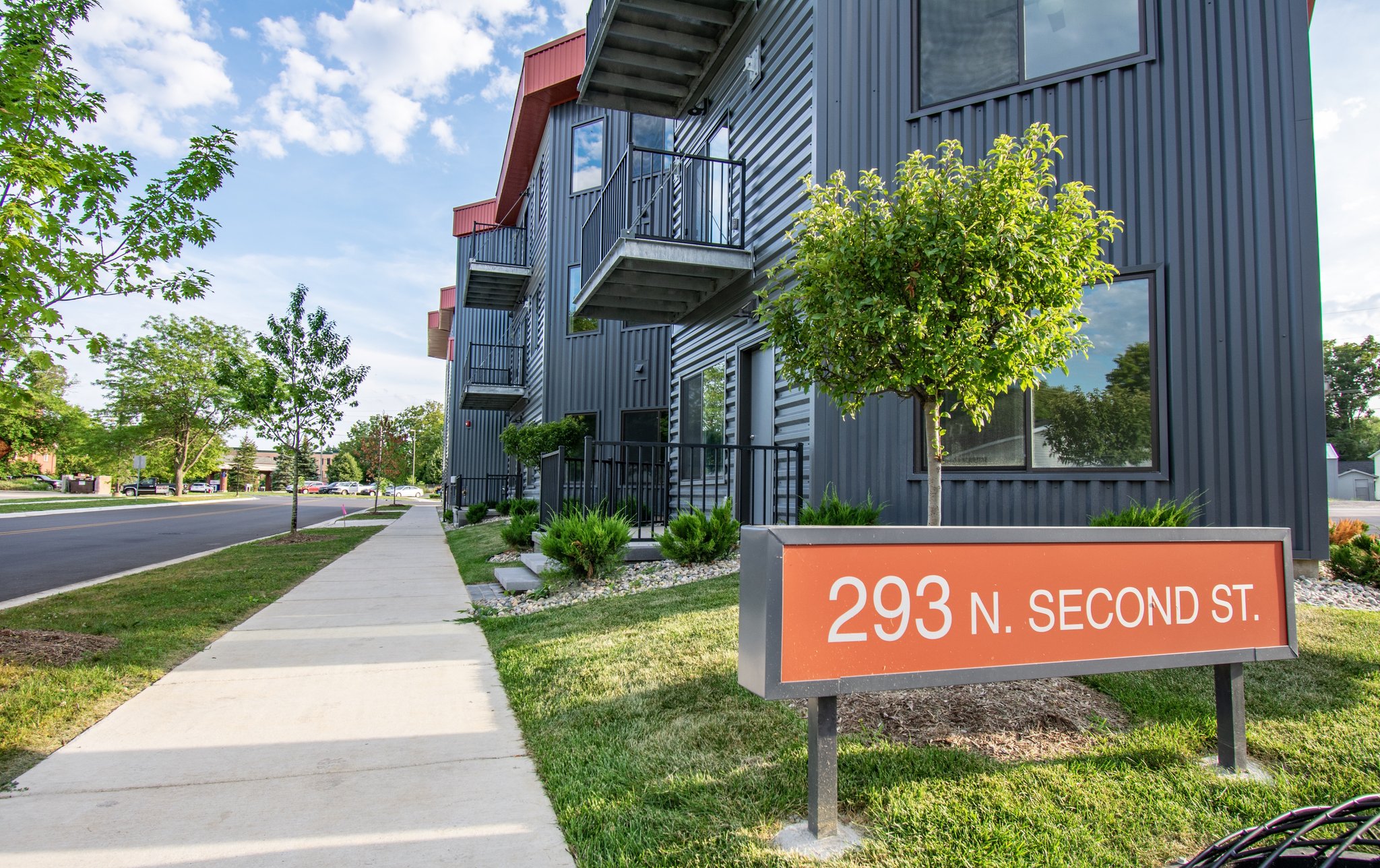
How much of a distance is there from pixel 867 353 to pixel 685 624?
7.15ft

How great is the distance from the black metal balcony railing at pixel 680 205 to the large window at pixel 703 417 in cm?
183

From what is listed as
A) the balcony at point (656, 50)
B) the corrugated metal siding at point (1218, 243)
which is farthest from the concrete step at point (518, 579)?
the balcony at point (656, 50)

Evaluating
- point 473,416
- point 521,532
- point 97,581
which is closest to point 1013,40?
point 521,532

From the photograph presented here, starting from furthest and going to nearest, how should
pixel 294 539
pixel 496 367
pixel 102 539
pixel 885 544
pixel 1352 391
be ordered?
1. pixel 1352 391
2. pixel 496 367
3. pixel 102 539
4. pixel 294 539
5. pixel 885 544

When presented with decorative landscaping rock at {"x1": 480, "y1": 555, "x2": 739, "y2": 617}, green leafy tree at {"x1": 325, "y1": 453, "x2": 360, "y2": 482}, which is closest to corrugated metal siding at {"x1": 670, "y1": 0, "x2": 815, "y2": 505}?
decorative landscaping rock at {"x1": 480, "y1": 555, "x2": 739, "y2": 617}

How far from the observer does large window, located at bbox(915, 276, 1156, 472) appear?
21.7ft

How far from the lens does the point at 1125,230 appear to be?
22.1 ft

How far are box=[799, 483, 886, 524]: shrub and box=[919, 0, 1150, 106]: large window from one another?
13.0 feet

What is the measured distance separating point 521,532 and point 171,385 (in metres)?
52.2

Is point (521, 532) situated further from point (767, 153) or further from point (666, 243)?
point (767, 153)

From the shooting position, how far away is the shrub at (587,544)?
24.9 feet

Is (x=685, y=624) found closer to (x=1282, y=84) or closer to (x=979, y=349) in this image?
(x=979, y=349)

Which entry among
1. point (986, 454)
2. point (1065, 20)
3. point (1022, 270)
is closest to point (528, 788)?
point (1022, 270)

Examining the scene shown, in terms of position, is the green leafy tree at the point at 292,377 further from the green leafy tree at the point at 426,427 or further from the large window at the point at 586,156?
the green leafy tree at the point at 426,427
